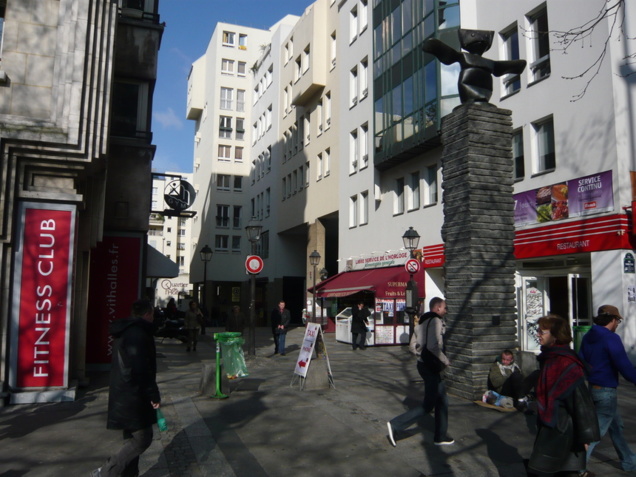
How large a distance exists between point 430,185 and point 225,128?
36.9 meters

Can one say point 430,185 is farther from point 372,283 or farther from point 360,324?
point 360,324

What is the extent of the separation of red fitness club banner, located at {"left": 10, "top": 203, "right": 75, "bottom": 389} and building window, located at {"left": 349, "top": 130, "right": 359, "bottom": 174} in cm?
2240

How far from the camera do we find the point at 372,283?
80.9ft

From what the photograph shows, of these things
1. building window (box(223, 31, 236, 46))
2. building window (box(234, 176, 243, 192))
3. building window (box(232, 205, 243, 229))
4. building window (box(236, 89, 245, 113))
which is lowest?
building window (box(232, 205, 243, 229))

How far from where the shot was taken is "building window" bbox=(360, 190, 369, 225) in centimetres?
3009

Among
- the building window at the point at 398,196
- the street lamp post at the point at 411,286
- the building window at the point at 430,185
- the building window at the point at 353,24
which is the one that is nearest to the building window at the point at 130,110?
the street lamp post at the point at 411,286

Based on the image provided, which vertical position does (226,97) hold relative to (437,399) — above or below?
above

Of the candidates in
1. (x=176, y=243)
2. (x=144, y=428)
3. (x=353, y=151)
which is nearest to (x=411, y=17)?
(x=353, y=151)

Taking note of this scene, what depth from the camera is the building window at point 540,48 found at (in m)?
18.5

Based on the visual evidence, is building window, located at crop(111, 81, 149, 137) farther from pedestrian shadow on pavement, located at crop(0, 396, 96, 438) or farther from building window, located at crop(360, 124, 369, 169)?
building window, located at crop(360, 124, 369, 169)

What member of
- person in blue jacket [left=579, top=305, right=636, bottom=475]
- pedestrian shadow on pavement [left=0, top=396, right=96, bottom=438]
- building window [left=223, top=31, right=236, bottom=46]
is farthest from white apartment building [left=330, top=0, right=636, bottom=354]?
building window [left=223, top=31, right=236, bottom=46]

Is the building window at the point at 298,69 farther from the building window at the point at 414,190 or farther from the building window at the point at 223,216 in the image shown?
the building window at the point at 223,216

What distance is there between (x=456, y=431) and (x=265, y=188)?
42.7m

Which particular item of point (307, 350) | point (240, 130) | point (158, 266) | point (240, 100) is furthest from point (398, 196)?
point (240, 100)
